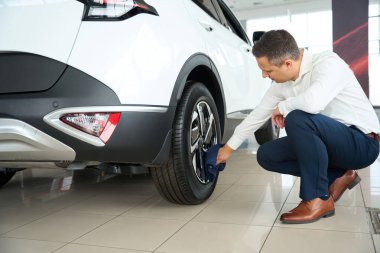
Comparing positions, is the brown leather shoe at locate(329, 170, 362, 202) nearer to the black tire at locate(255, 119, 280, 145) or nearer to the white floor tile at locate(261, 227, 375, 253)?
the white floor tile at locate(261, 227, 375, 253)

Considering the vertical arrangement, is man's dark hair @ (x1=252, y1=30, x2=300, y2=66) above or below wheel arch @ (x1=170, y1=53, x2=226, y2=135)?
above

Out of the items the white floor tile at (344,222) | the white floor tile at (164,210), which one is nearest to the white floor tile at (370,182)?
the white floor tile at (344,222)

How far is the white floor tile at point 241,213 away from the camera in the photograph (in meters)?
1.85

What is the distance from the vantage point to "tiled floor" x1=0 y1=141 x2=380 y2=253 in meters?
1.57

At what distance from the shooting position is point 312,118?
68.6 inches

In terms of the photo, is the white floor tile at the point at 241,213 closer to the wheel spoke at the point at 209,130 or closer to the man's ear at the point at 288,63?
the wheel spoke at the point at 209,130

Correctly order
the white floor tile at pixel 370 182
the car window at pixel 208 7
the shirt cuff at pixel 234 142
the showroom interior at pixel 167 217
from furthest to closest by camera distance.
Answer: the white floor tile at pixel 370 182 → the car window at pixel 208 7 → the shirt cuff at pixel 234 142 → the showroom interior at pixel 167 217

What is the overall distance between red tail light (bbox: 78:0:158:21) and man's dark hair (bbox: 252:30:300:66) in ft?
1.71

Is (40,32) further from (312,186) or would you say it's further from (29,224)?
(312,186)

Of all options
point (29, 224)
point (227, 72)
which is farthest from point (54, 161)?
point (227, 72)

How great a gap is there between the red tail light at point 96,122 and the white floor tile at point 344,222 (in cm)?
83

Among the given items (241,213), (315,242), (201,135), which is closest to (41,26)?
(201,135)

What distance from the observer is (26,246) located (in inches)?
64.2

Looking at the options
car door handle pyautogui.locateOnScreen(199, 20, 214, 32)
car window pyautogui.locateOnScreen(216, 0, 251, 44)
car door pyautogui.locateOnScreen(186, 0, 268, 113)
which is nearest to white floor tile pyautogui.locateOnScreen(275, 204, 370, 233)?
car door pyautogui.locateOnScreen(186, 0, 268, 113)
